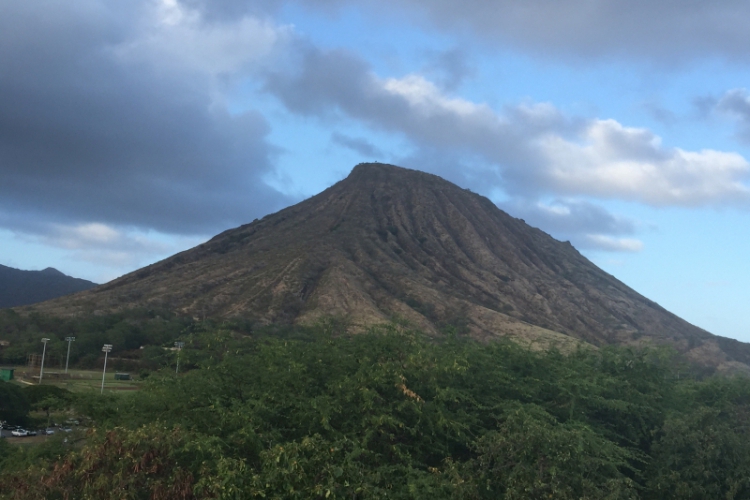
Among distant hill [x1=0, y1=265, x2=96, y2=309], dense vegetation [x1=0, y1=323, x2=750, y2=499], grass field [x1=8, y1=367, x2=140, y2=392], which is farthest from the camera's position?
distant hill [x1=0, y1=265, x2=96, y2=309]

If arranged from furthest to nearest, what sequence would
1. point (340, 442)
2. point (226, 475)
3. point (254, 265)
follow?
point (254, 265) → point (340, 442) → point (226, 475)

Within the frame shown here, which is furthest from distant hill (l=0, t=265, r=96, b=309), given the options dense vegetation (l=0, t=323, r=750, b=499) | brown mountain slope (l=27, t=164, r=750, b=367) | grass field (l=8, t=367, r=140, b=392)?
dense vegetation (l=0, t=323, r=750, b=499)

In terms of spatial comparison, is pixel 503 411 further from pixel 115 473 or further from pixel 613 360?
pixel 115 473

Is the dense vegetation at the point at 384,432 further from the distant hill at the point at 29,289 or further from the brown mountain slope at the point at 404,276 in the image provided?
the distant hill at the point at 29,289

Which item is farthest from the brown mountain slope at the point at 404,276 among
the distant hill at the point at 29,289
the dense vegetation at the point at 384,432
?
the distant hill at the point at 29,289

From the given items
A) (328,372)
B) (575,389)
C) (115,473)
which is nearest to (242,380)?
(328,372)

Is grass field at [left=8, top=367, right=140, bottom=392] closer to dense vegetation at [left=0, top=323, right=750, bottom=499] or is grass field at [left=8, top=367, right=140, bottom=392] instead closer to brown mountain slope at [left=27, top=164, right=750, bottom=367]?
brown mountain slope at [left=27, top=164, right=750, bottom=367]
